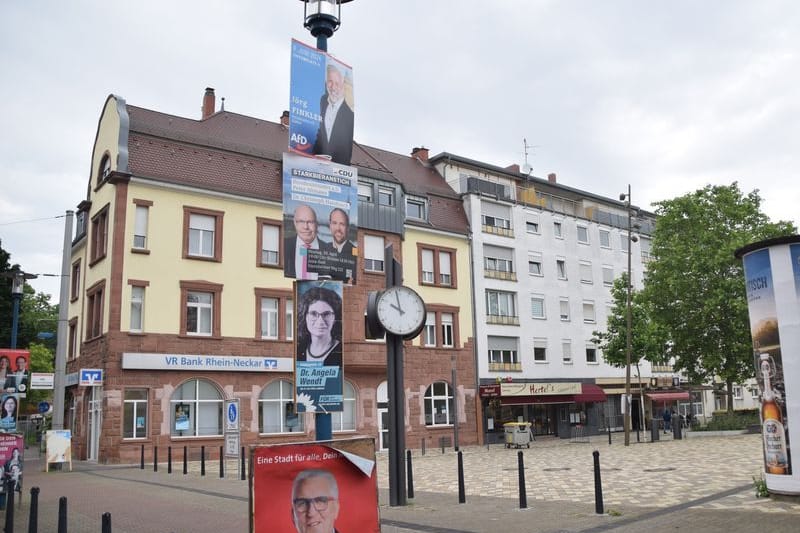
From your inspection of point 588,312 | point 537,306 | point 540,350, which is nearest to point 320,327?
point 540,350

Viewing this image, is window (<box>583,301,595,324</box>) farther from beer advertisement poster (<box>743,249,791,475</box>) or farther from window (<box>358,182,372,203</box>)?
beer advertisement poster (<box>743,249,791,475</box>)

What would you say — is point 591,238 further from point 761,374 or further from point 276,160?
point 761,374

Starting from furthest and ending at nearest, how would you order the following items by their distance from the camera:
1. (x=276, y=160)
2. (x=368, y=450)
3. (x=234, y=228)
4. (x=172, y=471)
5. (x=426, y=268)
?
(x=426, y=268) < (x=276, y=160) < (x=234, y=228) < (x=172, y=471) < (x=368, y=450)

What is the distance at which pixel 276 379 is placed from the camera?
103 ft

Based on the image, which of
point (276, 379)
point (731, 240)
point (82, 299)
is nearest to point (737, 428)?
point (731, 240)

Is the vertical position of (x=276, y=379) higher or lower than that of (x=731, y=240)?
lower

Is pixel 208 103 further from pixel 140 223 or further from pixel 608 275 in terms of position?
pixel 608 275

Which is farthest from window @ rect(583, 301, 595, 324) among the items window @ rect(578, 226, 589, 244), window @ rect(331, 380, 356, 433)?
window @ rect(331, 380, 356, 433)

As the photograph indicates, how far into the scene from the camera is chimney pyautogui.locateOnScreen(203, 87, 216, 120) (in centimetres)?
3778

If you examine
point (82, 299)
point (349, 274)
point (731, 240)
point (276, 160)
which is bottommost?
point (349, 274)

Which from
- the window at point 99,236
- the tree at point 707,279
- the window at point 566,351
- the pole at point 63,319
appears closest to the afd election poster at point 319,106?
the pole at point 63,319

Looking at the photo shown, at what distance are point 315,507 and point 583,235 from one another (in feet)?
139

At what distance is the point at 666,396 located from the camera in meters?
47.7

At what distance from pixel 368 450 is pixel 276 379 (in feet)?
82.3
